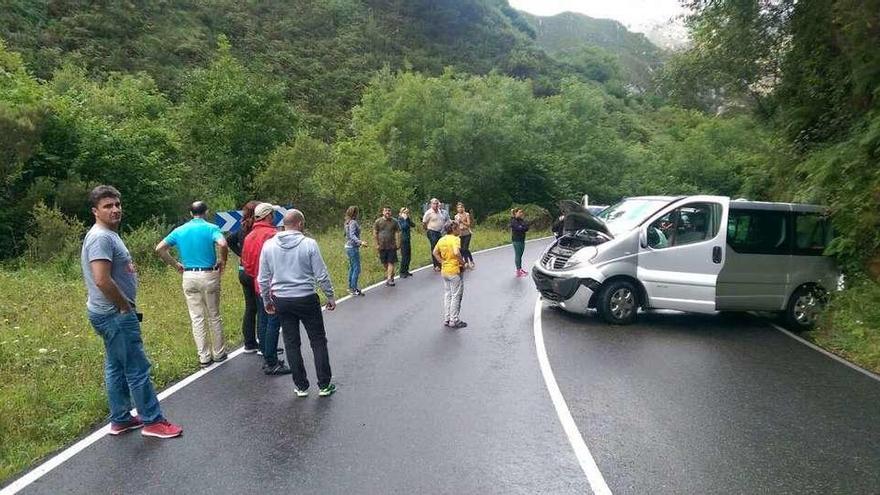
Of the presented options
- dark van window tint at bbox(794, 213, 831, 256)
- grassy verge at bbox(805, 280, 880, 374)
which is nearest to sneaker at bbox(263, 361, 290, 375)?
grassy verge at bbox(805, 280, 880, 374)

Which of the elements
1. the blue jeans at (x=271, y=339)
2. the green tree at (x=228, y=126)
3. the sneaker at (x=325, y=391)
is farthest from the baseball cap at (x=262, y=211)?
the green tree at (x=228, y=126)

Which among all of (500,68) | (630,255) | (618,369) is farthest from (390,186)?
(500,68)

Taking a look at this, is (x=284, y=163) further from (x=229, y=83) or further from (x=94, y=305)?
(x=94, y=305)

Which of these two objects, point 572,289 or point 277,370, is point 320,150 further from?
point 277,370

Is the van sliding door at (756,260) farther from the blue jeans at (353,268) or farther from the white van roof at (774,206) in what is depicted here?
the blue jeans at (353,268)

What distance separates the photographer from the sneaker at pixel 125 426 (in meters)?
5.51

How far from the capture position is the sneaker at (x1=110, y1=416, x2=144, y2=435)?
18.1ft

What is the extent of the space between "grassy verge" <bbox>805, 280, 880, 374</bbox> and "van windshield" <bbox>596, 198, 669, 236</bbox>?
10.3 feet

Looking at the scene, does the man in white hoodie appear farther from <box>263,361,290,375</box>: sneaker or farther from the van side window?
the van side window

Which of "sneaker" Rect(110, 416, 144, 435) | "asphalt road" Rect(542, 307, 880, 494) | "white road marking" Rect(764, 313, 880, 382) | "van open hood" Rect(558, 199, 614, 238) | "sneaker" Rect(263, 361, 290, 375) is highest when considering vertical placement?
"van open hood" Rect(558, 199, 614, 238)

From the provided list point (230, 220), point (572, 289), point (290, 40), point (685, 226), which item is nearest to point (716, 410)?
point (572, 289)

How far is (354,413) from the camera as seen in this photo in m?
6.00

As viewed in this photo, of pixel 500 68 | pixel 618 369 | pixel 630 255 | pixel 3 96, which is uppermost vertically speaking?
pixel 500 68

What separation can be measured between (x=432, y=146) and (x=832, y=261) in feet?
92.4
